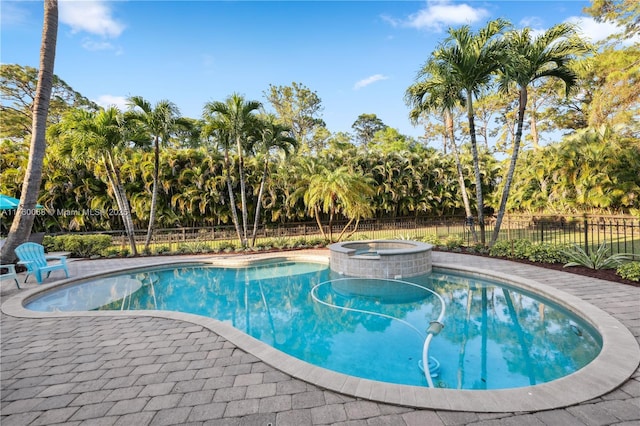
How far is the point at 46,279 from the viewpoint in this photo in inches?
302

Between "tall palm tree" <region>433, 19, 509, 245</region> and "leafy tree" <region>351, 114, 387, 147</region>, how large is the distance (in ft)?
105

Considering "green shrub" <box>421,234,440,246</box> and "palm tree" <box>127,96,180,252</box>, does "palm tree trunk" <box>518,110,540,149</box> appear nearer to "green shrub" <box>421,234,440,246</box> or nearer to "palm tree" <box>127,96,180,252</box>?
"green shrub" <box>421,234,440,246</box>

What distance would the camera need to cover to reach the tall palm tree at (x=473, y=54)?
8.40 meters

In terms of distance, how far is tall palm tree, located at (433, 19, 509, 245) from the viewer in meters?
8.40

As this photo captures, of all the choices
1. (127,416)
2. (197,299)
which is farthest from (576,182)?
(127,416)

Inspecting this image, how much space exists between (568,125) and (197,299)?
1177 inches

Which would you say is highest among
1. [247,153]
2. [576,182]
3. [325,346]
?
[247,153]

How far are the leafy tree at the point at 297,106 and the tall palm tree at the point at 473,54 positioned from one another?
21500mm

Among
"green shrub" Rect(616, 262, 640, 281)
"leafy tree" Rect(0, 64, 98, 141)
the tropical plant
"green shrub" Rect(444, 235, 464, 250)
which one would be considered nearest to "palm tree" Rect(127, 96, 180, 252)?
"green shrub" Rect(444, 235, 464, 250)

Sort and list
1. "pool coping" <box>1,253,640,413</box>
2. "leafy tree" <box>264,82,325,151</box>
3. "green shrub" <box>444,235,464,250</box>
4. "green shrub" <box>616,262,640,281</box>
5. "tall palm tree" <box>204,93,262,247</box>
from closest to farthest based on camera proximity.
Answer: "pool coping" <box>1,253,640,413</box> < "green shrub" <box>616,262,640,281</box> < "green shrub" <box>444,235,464,250</box> < "tall palm tree" <box>204,93,262,247</box> < "leafy tree" <box>264,82,325,151</box>

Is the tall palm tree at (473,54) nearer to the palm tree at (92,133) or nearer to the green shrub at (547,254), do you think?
the green shrub at (547,254)

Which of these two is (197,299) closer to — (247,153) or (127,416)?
(127,416)

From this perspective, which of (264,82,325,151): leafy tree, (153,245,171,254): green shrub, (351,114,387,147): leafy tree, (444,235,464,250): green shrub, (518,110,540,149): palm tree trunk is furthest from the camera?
(351,114,387,147): leafy tree

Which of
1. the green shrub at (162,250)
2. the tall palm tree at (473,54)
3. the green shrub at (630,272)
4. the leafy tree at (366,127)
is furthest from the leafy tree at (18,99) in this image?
the leafy tree at (366,127)
